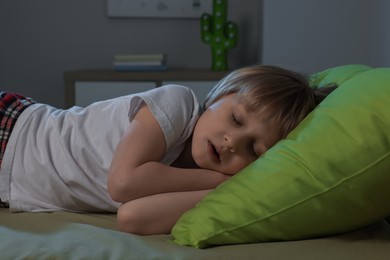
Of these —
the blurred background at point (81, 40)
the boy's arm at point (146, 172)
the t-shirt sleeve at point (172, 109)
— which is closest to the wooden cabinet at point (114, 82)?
the blurred background at point (81, 40)

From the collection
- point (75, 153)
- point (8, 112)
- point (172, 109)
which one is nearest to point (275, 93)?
point (172, 109)

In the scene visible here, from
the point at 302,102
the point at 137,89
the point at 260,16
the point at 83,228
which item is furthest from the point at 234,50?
the point at 83,228

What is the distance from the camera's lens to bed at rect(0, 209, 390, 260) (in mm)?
781

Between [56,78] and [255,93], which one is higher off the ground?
[255,93]

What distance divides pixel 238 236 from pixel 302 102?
351mm

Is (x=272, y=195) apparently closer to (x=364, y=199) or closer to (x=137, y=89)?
(x=364, y=199)

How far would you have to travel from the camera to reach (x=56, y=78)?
10.2ft

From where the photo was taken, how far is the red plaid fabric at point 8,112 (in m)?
1.21

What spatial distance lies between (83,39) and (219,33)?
77 cm

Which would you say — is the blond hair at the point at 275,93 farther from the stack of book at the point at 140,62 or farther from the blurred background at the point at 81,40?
the blurred background at the point at 81,40

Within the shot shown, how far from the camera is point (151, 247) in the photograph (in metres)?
0.82

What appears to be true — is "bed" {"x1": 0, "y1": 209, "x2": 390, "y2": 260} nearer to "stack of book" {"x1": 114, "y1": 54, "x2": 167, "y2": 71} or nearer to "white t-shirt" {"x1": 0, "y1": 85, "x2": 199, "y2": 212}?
"white t-shirt" {"x1": 0, "y1": 85, "x2": 199, "y2": 212}

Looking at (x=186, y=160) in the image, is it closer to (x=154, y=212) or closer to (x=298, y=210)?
(x=154, y=212)

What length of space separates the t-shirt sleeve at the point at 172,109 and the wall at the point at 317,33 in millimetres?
1558
